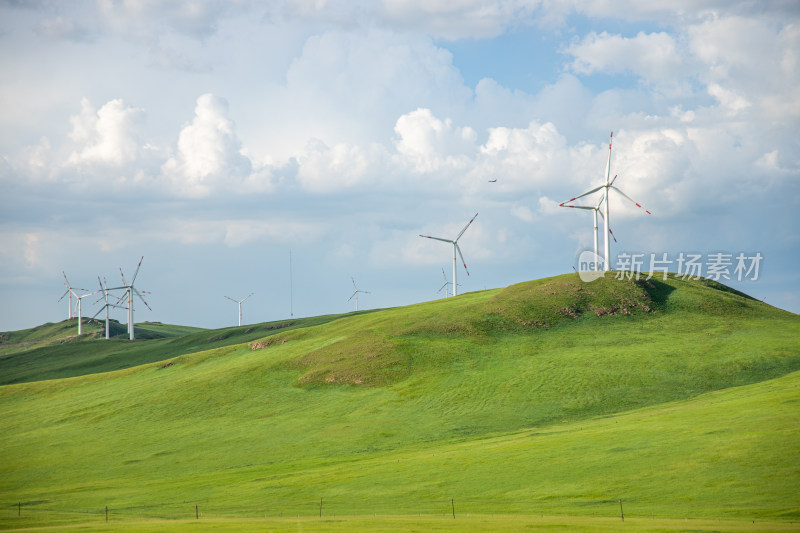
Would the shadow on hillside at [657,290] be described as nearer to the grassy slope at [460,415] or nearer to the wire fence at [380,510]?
the grassy slope at [460,415]

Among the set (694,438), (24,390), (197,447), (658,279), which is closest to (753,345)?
(658,279)

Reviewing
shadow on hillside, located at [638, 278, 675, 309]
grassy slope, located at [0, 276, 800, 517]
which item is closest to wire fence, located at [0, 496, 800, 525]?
grassy slope, located at [0, 276, 800, 517]

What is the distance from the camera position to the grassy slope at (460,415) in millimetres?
60625

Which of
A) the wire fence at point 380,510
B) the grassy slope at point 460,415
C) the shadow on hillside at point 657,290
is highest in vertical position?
the shadow on hillside at point 657,290

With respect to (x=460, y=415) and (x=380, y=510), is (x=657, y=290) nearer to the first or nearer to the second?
(x=460, y=415)

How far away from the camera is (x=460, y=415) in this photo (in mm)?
94250

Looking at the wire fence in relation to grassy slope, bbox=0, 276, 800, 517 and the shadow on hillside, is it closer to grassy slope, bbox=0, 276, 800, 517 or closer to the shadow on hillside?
grassy slope, bbox=0, 276, 800, 517

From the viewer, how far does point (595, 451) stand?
6694 centimetres

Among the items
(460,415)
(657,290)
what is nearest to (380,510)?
(460,415)

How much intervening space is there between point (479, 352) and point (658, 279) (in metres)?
57.1

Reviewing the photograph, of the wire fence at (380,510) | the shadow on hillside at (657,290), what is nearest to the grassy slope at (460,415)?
the wire fence at (380,510)

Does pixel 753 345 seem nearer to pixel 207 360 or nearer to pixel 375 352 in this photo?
pixel 375 352

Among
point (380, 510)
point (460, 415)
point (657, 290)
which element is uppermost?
point (657, 290)

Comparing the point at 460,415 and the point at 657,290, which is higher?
the point at 657,290
